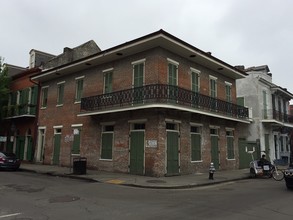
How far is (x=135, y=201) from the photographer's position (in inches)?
348

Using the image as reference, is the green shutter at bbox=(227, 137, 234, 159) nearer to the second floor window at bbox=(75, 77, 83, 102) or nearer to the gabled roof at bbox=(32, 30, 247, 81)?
the gabled roof at bbox=(32, 30, 247, 81)

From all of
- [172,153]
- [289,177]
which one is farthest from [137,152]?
[289,177]

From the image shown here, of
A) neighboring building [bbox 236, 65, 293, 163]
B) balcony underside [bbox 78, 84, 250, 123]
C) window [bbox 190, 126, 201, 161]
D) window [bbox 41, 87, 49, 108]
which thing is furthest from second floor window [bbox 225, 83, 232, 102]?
window [bbox 41, 87, 49, 108]

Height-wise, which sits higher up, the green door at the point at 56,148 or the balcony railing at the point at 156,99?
the balcony railing at the point at 156,99

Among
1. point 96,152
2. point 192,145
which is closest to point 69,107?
point 96,152

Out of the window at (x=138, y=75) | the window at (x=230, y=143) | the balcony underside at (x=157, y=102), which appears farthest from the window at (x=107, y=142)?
the window at (x=230, y=143)

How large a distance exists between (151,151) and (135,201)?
641 cm

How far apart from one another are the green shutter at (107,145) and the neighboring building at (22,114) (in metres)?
8.78

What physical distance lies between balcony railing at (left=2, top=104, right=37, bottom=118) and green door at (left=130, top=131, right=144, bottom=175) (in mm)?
11923

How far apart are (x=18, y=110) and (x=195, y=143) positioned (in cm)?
1645

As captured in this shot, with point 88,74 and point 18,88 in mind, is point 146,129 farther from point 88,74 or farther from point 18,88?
point 18,88

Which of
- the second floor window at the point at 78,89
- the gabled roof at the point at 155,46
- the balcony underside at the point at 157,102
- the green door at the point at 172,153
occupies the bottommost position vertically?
the green door at the point at 172,153

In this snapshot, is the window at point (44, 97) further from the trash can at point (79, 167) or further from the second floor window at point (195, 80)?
the second floor window at point (195, 80)

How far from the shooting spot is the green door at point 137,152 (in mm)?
15688
